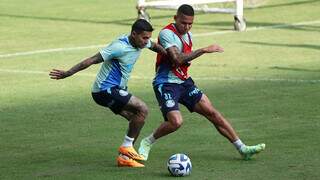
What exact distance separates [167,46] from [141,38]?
0.40m

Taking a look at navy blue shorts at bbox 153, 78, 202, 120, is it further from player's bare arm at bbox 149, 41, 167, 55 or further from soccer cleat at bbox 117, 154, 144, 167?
soccer cleat at bbox 117, 154, 144, 167

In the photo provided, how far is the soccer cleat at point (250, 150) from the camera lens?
11773mm

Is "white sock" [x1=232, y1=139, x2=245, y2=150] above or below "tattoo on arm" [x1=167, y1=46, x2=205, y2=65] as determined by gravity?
below

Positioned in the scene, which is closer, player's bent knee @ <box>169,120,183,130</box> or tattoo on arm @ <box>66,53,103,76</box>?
tattoo on arm @ <box>66,53,103,76</box>

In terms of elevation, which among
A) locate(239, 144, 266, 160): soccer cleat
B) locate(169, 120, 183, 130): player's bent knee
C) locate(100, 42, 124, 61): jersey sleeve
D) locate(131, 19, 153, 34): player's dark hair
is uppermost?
locate(131, 19, 153, 34): player's dark hair

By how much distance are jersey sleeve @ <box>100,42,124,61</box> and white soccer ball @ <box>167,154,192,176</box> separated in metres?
1.47

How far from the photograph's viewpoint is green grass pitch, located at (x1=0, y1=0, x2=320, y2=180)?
38.1ft

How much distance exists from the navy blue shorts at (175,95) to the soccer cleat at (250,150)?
0.80m

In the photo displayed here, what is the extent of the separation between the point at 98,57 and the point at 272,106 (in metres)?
4.88

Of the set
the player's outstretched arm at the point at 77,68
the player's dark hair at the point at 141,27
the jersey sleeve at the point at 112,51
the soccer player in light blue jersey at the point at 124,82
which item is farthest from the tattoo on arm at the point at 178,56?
the player's outstretched arm at the point at 77,68

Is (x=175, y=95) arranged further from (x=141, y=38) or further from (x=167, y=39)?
(x=141, y=38)

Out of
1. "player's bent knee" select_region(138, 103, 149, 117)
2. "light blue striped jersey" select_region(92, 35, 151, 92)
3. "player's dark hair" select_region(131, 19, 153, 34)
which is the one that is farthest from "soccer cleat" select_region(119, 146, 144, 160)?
"player's dark hair" select_region(131, 19, 153, 34)

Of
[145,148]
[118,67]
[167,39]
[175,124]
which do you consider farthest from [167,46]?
[145,148]

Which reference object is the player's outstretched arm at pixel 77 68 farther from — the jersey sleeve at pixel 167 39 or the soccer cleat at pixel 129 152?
the soccer cleat at pixel 129 152
